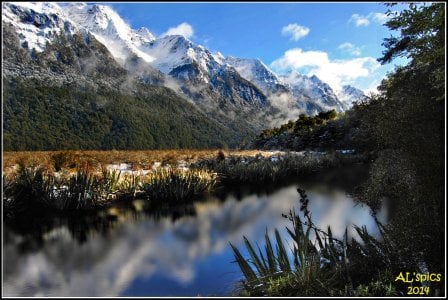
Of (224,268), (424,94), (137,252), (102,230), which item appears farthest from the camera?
(102,230)

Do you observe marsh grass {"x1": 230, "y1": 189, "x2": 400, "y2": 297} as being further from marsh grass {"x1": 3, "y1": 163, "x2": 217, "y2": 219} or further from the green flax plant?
the green flax plant

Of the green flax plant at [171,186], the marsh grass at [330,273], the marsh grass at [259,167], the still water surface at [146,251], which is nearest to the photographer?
the marsh grass at [330,273]

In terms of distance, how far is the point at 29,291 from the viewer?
645cm

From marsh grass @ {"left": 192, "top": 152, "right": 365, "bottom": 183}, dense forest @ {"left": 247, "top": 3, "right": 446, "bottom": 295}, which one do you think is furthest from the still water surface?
marsh grass @ {"left": 192, "top": 152, "right": 365, "bottom": 183}

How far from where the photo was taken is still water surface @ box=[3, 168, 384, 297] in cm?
671

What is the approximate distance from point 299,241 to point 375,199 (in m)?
4.23

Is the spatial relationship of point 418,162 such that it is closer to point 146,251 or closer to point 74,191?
point 146,251

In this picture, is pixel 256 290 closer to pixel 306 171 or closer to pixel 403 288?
pixel 403 288

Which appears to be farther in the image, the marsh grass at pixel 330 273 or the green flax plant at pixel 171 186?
the green flax plant at pixel 171 186

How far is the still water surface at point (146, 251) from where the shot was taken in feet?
22.0

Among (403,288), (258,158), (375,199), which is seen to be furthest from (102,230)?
(258,158)

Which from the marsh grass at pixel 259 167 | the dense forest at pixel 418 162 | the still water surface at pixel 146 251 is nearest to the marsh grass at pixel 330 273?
the dense forest at pixel 418 162

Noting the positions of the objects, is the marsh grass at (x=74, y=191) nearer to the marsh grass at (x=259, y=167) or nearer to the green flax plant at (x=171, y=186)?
the green flax plant at (x=171, y=186)

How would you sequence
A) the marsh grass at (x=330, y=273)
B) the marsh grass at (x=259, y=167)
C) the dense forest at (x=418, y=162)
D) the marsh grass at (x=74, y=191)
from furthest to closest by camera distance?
the marsh grass at (x=259, y=167) → the marsh grass at (x=74, y=191) → the dense forest at (x=418, y=162) → the marsh grass at (x=330, y=273)
